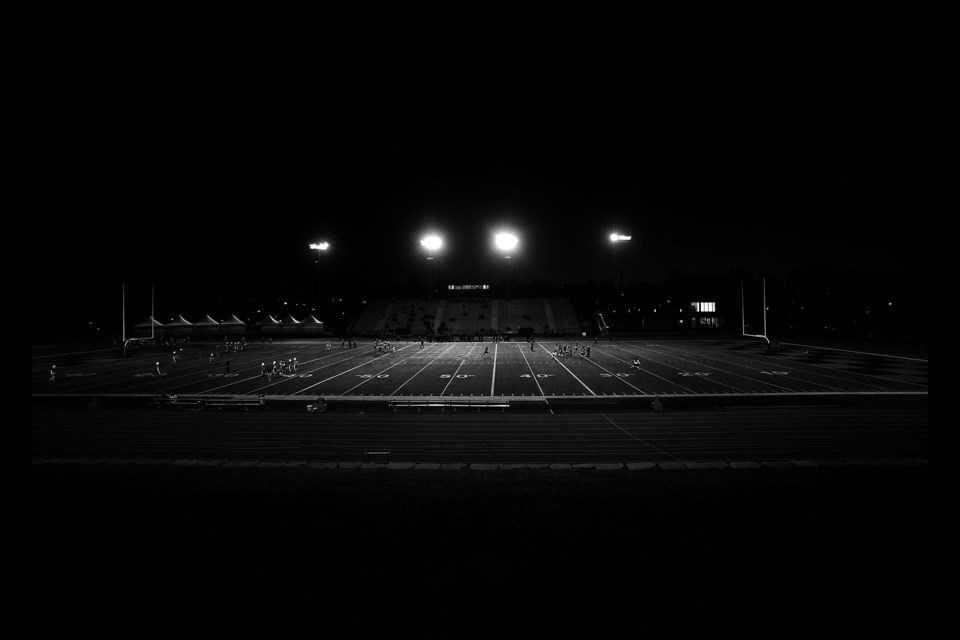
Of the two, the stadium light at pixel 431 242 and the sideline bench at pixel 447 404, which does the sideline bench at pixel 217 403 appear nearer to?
the sideline bench at pixel 447 404

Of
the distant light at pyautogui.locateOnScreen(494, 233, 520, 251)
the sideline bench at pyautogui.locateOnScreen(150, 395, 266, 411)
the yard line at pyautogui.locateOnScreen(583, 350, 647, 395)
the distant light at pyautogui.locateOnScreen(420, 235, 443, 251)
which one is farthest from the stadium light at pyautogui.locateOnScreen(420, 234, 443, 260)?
the sideline bench at pyautogui.locateOnScreen(150, 395, 266, 411)

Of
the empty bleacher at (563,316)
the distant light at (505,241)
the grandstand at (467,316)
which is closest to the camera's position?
the distant light at (505,241)

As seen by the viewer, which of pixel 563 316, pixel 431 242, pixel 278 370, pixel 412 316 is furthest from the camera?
pixel 412 316

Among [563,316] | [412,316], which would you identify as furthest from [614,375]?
[412,316]

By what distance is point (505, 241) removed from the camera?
6288 centimetres

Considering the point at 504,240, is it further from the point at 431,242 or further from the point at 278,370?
the point at 278,370

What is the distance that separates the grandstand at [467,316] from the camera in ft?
294

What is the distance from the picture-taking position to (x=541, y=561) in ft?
20.6

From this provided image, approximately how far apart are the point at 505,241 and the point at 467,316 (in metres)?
37.4

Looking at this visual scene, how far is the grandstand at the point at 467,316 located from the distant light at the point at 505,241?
24476 mm

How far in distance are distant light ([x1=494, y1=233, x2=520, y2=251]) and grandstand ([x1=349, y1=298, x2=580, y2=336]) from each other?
80.3 feet

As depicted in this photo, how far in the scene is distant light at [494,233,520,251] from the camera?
6266 centimetres

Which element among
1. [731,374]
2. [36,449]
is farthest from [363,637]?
[731,374]

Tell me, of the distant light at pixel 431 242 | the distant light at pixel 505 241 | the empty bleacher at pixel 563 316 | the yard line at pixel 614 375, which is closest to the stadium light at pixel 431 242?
the distant light at pixel 431 242
